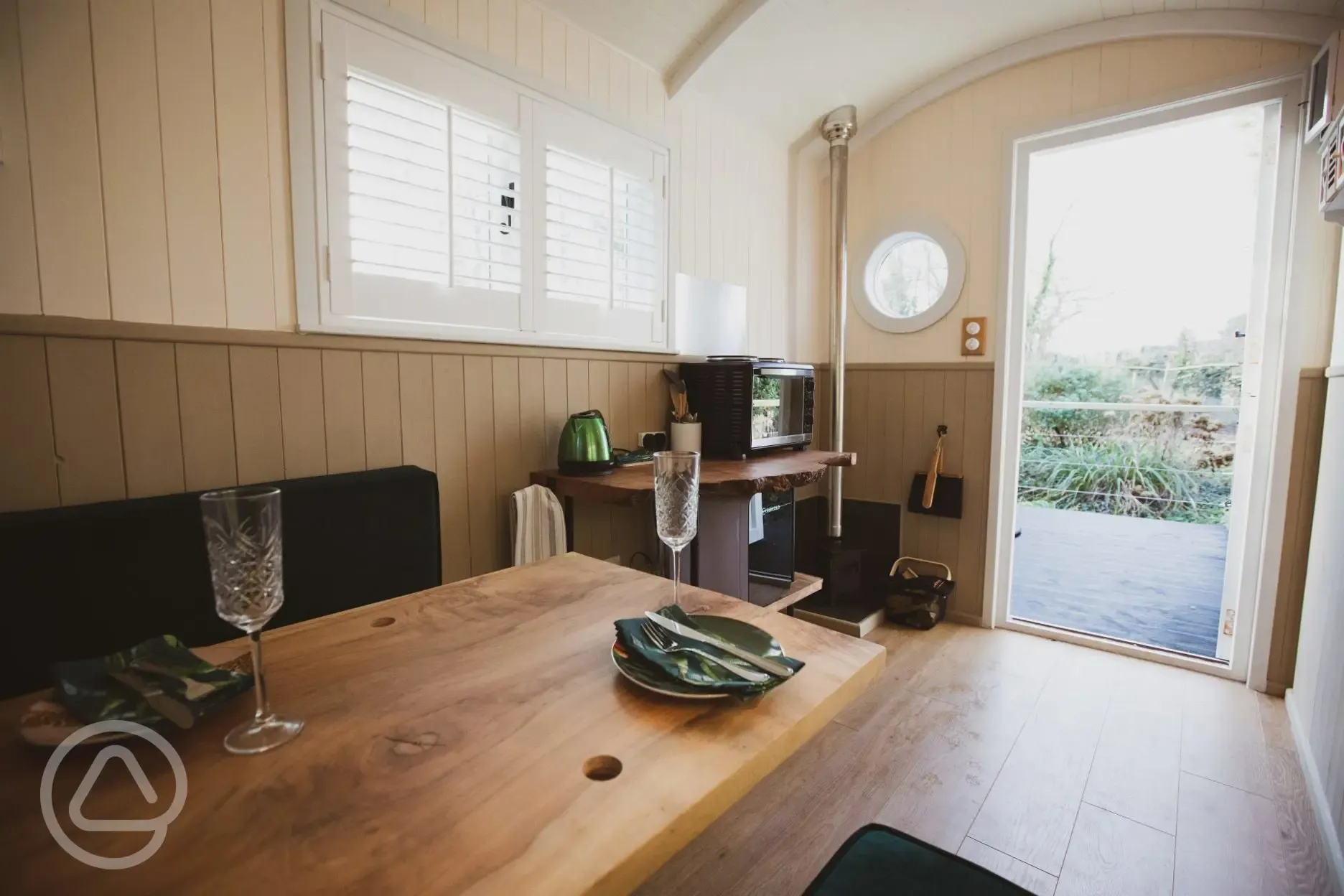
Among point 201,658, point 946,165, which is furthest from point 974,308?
point 201,658

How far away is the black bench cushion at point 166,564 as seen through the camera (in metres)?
1.06

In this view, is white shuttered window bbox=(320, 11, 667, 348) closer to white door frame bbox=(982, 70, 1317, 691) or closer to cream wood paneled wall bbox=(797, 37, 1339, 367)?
cream wood paneled wall bbox=(797, 37, 1339, 367)

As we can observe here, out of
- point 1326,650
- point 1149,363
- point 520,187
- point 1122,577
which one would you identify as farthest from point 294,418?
point 1122,577

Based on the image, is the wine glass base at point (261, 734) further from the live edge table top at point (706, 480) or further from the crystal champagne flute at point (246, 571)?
the live edge table top at point (706, 480)

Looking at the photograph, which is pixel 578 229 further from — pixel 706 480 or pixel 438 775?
pixel 438 775

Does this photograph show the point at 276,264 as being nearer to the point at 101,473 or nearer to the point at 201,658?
the point at 101,473

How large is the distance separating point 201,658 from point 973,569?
310 cm

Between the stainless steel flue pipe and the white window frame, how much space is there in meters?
0.98

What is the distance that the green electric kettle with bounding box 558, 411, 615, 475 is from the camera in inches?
75.8

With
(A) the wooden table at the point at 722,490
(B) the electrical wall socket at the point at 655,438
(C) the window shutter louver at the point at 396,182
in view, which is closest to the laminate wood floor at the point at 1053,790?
(A) the wooden table at the point at 722,490

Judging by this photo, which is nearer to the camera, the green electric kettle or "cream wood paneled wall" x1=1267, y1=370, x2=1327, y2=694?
the green electric kettle

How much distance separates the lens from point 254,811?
0.51m

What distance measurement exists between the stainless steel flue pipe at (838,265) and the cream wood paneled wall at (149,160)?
189 cm

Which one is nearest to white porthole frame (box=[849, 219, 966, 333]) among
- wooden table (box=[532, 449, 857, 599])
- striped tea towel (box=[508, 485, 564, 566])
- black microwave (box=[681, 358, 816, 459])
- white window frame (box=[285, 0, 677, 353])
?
black microwave (box=[681, 358, 816, 459])
